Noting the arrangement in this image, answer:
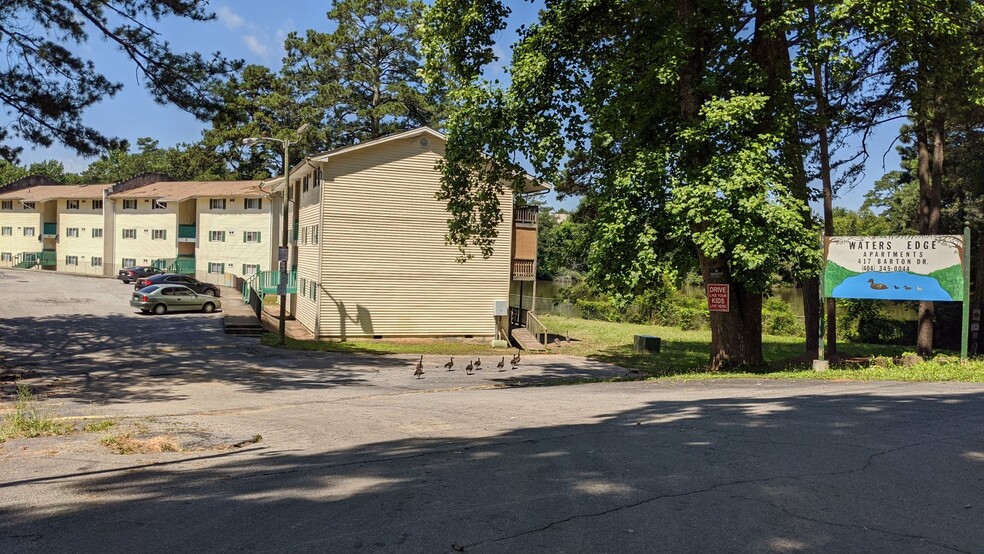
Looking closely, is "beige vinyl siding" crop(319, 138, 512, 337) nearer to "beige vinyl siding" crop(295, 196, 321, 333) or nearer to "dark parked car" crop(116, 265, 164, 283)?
"beige vinyl siding" crop(295, 196, 321, 333)

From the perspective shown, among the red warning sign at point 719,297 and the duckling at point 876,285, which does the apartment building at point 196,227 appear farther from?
the duckling at point 876,285

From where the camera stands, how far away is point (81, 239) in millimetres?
68312

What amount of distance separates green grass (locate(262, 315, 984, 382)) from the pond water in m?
1.67

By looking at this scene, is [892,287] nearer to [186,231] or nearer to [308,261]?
[308,261]

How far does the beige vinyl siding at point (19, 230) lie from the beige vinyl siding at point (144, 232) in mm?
10745

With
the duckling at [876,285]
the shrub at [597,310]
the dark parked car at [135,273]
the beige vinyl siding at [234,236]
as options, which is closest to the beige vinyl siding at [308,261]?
the beige vinyl siding at [234,236]

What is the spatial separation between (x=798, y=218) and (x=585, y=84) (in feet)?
21.8

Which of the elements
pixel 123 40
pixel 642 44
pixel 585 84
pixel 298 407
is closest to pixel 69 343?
pixel 123 40

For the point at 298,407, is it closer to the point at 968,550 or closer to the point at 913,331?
the point at 968,550

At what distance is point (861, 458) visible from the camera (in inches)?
285

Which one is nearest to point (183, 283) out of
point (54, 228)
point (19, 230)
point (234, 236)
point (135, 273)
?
point (135, 273)

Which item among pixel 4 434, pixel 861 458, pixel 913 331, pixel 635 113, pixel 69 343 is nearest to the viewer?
pixel 861 458

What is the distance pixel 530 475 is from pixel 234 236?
5384 centimetres

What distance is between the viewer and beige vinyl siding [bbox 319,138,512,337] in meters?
31.9
